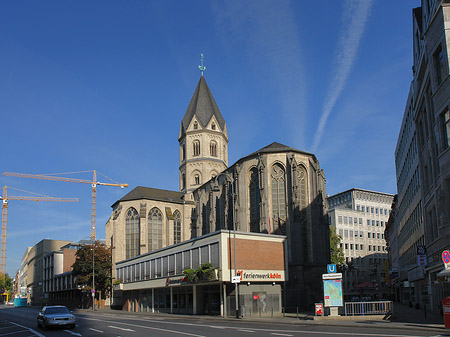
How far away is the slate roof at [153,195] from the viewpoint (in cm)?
7650

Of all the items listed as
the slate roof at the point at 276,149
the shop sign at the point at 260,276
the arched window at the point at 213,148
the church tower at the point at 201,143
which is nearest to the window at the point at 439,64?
the shop sign at the point at 260,276

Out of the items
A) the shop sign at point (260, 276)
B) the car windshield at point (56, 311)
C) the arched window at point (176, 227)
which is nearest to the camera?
the car windshield at point (56, 311)

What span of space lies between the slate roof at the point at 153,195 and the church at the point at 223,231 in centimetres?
24

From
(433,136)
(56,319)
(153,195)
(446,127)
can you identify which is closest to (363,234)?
(153,195)

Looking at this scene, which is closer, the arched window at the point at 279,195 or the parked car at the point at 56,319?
the parked car at the point at 56,319

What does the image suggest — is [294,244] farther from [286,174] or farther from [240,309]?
[240,309]

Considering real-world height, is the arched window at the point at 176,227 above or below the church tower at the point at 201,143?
below

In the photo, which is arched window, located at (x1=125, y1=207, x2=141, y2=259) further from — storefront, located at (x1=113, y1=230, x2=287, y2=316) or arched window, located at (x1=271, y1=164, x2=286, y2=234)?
arched window, located at (x1=271, y1=164, x2=286, y2=234)

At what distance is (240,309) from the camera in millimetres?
35438

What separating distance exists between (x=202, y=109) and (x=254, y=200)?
125 ft

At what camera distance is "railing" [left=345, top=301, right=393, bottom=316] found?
27344mm

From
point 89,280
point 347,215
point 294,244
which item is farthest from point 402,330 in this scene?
point 347,215

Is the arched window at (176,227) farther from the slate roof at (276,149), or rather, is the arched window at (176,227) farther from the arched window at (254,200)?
the slate roof at (276,149)

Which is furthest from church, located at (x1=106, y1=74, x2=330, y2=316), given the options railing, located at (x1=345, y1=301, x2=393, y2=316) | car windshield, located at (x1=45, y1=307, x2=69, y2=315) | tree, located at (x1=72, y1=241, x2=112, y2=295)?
car windshield, located at (x1=45, y1=307, x2=69, y2=315)
